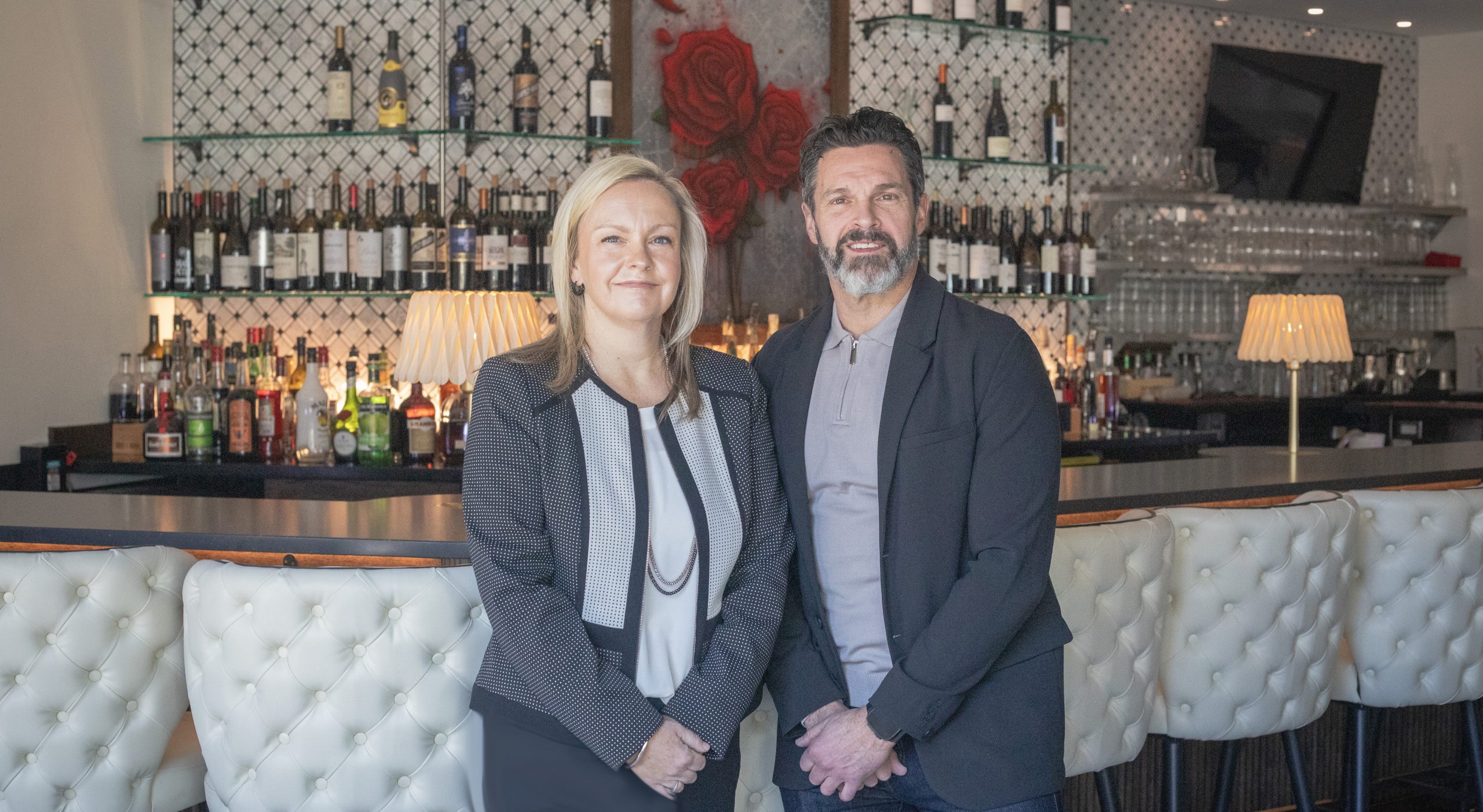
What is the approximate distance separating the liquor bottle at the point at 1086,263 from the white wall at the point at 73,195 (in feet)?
11.6

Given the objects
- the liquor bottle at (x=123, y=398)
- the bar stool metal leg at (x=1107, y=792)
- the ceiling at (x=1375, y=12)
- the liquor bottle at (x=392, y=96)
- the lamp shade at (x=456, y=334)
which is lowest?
the bar stool metal leg at (x=1107, y=792)

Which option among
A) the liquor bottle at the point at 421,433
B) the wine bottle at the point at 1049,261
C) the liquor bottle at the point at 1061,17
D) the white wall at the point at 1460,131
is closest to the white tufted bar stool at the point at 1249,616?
the liquor bottle at the point at 421,433

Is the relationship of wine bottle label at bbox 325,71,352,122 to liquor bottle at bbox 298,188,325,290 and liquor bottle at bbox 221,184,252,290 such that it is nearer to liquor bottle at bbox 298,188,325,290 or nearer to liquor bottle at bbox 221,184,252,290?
liquor bottle at bbox 298,188,325,290

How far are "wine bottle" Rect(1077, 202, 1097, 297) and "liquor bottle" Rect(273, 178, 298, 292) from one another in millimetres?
3092

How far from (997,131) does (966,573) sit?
3.90m

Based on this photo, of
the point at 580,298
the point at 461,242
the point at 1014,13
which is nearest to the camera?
the point at 580,298

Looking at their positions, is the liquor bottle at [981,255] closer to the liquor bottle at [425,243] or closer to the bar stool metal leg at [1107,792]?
the liquor bottle at [425,243]

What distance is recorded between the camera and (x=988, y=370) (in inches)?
64.0

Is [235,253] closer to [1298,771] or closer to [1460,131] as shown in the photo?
[1298,771]

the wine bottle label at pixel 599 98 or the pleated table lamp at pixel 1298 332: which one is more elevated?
the wine bottle label at pixel 599 98

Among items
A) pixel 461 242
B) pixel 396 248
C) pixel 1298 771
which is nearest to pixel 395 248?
pixel 396 248

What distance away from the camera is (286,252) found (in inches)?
164

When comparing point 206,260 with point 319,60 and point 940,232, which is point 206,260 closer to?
point 319,60

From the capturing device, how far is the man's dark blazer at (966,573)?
156cm
